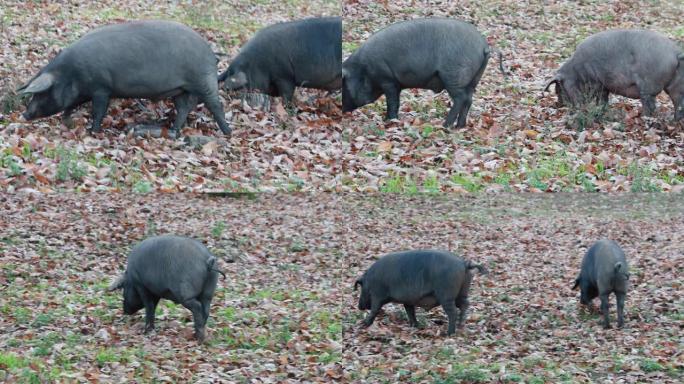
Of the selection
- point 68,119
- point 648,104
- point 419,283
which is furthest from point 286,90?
point 648,104

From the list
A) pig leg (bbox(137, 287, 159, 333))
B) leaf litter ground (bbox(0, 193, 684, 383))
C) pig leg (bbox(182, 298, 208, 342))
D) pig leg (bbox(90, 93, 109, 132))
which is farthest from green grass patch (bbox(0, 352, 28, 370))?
pig leg (bbox(90, 93, 109, 132))

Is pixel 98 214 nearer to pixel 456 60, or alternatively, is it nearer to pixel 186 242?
pixel 186 242

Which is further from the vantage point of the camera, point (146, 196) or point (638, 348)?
point (146, 196)

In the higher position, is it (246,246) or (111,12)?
(111,12)

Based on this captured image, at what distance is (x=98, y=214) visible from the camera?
12.7 metres

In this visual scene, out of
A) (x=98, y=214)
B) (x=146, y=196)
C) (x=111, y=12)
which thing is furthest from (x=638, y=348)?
(x=111, y=12)

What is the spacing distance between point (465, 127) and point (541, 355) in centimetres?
349

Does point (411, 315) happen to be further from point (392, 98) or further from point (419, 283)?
point (392, 98)

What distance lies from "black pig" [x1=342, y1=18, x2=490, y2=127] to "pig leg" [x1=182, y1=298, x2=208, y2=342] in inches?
168

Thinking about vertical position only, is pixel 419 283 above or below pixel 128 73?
below

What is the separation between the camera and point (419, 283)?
33.2 feet

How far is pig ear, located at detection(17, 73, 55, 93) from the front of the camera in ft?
37.8

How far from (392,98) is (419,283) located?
3355mm

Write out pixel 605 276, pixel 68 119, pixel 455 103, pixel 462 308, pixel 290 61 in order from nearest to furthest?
1. pixel 462 308
2. pixel 605 276
3. pixel 68 119
4. pixel 455 103
5. pixel 290 61
